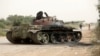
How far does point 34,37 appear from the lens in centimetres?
2555

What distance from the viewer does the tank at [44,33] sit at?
2577cm

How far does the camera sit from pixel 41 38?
25.9m

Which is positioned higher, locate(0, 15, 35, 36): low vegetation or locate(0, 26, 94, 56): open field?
locate(0, 15, 35, 36): low vegetation

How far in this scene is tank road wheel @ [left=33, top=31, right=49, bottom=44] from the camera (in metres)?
25.4

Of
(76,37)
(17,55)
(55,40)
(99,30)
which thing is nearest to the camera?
(99,30)

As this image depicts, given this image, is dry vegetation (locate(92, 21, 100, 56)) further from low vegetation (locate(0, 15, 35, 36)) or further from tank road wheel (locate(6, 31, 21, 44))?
low vegetation (locate(0, 15, 35, 36))

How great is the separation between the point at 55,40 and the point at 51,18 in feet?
6.24

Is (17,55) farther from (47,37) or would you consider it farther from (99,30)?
(47,37)

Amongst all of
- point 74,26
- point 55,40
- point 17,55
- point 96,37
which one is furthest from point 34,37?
point 96,37

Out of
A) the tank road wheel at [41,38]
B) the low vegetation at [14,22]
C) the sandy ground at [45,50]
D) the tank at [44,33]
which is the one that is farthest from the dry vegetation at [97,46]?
the low vegetation at [14,22]

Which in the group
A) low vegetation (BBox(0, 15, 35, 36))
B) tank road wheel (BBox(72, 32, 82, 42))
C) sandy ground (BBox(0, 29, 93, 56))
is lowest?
sandy ground (BBox(0, 29, 93, 56))

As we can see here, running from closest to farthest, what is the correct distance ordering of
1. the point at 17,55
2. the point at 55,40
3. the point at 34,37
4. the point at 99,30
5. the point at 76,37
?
the point at 99,30
the point at 17,55
the point at 34,37
the point at 55,40
the point at 76,37

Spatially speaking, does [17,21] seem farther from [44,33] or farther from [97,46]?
[97,46]

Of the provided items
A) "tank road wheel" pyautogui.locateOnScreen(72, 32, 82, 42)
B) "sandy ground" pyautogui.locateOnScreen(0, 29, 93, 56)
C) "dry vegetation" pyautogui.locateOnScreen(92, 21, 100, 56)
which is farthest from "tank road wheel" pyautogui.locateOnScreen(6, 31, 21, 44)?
"dry vegetation" pyautogui.locateOnScreen(92, 21, 100, 56)
